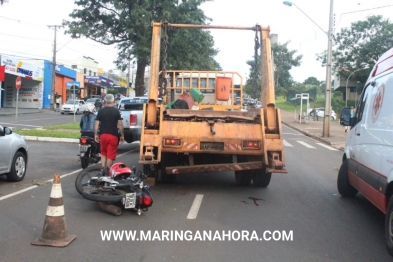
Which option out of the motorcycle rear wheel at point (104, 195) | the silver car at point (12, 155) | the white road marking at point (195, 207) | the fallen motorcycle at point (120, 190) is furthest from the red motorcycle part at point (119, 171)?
the silver car at point (12, 155)

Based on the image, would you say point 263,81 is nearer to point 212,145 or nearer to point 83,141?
point 212,145

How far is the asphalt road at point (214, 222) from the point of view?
16.8 feet

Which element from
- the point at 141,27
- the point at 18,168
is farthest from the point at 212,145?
the point at 141,27

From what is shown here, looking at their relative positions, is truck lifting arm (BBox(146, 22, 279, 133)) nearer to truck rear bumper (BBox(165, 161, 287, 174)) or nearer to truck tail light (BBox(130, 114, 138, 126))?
truck rear bumper (BBox(165, 161, 287, 174))

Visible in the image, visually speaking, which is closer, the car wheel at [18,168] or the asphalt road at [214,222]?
the asphalt road at [214,222]

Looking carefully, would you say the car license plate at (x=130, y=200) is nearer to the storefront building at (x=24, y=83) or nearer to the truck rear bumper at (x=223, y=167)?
the truck rear bumper at (x=223, y=167)

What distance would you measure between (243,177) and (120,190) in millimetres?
3349

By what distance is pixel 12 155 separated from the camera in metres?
8.92

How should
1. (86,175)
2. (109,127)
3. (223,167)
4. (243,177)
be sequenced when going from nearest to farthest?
(86,175) < (223,167) < (109,127) < (243,177)

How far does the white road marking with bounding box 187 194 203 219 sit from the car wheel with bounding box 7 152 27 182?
3.74 meters

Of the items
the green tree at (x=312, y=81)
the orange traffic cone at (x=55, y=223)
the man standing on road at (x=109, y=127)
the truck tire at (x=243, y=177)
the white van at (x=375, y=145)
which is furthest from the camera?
the green tree at (x=312, y=81)

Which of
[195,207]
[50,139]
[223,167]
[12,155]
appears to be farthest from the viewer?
[50,139]

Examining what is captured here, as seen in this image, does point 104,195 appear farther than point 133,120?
No

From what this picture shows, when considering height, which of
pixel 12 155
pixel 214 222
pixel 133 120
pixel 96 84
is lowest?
pixel 214 222
